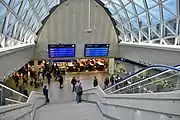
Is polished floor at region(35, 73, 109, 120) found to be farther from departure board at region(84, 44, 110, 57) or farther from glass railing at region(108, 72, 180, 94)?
glass railing at region(108, 72, 180, 94)

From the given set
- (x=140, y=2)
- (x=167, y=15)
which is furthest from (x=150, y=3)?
(x=167, y=15)

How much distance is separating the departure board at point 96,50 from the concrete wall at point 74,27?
0.40 metres

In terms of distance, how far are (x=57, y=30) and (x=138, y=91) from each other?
22644 millimetres

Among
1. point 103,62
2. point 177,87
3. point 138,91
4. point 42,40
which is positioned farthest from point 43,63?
point 177,87

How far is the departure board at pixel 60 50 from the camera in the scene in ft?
103

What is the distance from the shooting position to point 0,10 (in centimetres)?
1434

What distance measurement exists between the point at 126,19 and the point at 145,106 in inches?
879

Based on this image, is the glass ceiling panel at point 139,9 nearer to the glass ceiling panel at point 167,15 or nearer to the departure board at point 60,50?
the glass ceiling panel at point 167,15

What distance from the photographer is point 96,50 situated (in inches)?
1296

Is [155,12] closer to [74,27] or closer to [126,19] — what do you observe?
[126,19]

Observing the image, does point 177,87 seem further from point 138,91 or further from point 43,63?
point 43,63

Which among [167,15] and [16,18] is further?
[167,15]

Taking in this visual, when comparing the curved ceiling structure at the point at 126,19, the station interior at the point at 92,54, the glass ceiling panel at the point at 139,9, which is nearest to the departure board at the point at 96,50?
the station interior at the point at 92,54

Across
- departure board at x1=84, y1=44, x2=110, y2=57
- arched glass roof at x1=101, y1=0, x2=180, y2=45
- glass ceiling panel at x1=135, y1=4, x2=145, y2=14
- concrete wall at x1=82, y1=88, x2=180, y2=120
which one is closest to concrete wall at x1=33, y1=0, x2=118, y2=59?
departure board at x1=84, y1=44, x2=110, y2=57
